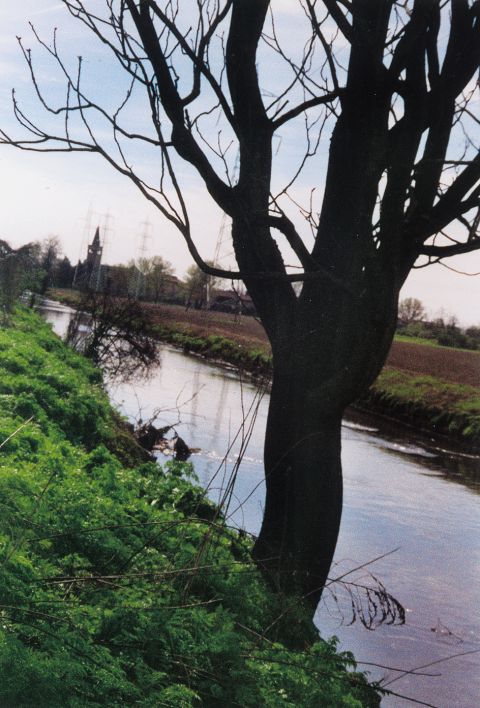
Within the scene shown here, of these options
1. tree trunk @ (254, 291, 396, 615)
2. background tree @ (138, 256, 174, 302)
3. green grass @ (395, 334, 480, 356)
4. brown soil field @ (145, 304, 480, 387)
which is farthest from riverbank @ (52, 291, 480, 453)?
background tree @ (138, 256, 174, 302)

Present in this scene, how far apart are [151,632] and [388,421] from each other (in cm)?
2558

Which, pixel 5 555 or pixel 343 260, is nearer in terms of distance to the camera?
pixel 5 555

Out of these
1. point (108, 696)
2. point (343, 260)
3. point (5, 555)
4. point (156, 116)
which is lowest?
point (108, 696)

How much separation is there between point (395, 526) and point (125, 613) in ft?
33.3

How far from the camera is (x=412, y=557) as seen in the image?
12.4 metres

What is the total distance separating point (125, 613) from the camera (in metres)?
4.23

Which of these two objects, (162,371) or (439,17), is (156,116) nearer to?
(439,17)

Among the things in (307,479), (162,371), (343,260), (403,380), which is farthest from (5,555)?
(403,380)

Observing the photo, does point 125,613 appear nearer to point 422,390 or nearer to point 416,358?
point 422,390

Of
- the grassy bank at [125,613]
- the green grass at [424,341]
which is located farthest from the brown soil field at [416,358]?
the grassy bank at [125,613]

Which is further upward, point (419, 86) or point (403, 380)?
point (419, 86)

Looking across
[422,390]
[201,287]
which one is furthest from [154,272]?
[201,287]

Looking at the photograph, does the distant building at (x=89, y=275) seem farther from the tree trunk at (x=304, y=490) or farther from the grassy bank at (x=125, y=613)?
the grassy bank at (x=125, y=613)

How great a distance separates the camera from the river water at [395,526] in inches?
330
